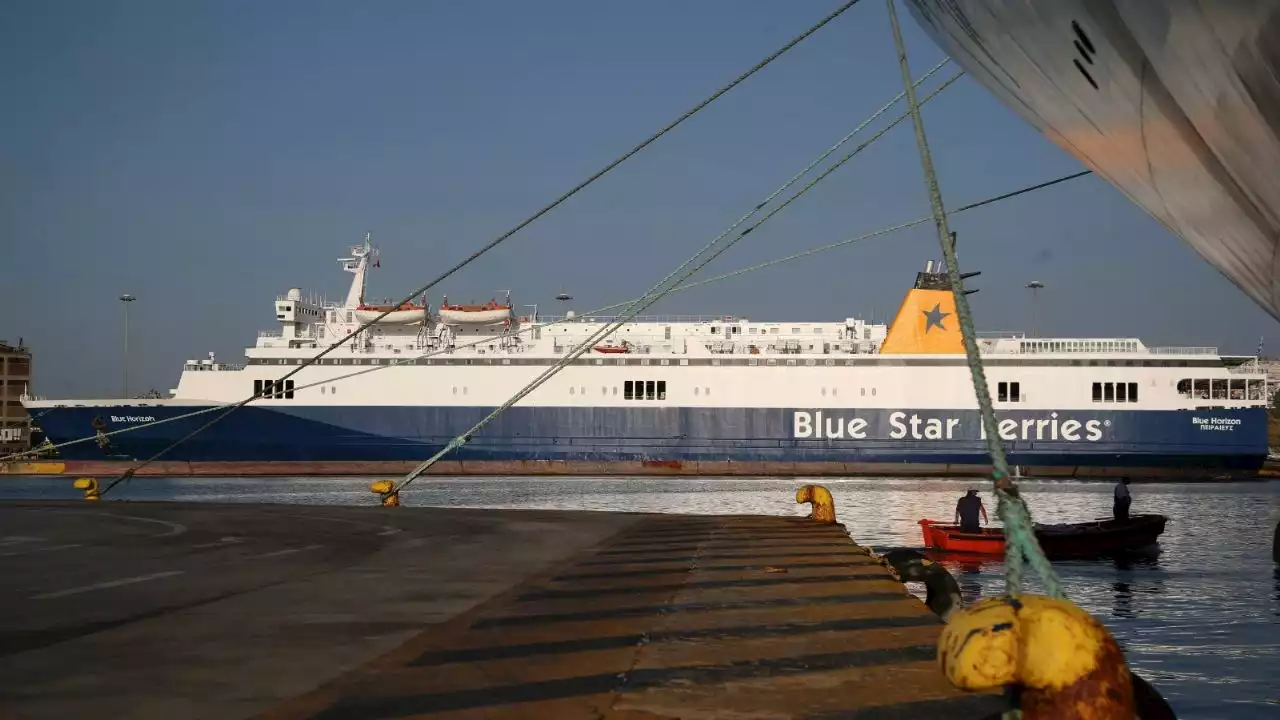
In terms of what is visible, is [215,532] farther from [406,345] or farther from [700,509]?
[406,345]

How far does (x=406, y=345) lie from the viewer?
186ft

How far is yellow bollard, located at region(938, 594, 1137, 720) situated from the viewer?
2.88 metres

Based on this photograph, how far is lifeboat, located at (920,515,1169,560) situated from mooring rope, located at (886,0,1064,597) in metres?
14.5

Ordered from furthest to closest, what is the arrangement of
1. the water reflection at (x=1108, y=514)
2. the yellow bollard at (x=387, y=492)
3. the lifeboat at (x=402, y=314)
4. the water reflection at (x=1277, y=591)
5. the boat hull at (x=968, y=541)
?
the lifeboat at (x=402, y=314) → the yellow bollard at (x=387, y=492) → the boat hull at (x=968, y=541) → the water reflection at (x=1277, y=591) → the water reflection at (x=1108, y=514)

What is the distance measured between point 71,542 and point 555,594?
22.4 feet

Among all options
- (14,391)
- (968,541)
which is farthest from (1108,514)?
(14,391)

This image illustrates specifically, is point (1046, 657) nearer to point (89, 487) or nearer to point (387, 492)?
point (387, 492)

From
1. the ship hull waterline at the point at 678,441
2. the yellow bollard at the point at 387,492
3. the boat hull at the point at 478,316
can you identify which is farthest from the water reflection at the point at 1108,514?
the boat hull at the point at 478,316

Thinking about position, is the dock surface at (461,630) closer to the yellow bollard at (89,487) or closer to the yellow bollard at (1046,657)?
the yellow bollard at (1046,657)

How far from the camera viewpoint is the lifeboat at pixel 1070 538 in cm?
1880

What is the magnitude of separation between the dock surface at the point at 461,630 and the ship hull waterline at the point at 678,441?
130ft

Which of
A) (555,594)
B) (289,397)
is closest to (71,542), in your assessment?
(555,594)

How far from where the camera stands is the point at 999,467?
12.7 ft

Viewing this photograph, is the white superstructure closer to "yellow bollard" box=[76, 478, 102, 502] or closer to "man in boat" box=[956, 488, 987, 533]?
"yellow bollard" box=[76, 478, 102, 502]
